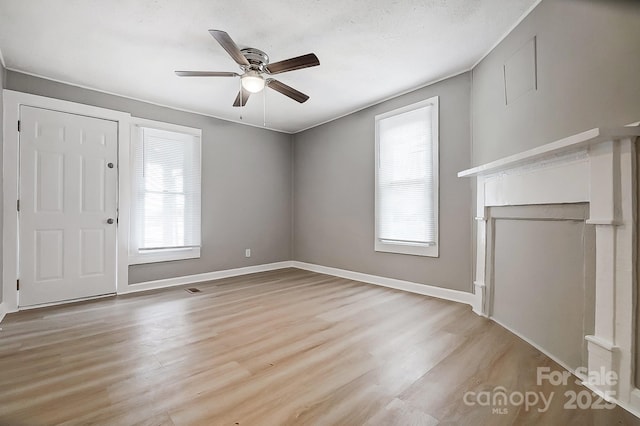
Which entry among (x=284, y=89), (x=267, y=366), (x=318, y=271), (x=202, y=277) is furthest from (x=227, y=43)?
(x=318, y=271)

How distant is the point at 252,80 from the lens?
2668mm

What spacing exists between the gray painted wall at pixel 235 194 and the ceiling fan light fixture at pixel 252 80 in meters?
2.16

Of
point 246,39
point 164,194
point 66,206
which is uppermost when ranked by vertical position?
point 246,39

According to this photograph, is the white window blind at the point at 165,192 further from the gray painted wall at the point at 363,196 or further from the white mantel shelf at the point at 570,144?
the white mantel shelf at the point at 570,144

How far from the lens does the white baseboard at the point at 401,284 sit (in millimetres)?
3289

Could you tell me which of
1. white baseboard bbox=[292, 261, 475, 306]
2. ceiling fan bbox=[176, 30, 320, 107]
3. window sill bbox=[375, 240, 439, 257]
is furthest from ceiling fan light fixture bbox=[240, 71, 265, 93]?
white baseboard bbox=[292, 261, 475, 306]

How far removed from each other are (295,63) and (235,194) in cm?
303

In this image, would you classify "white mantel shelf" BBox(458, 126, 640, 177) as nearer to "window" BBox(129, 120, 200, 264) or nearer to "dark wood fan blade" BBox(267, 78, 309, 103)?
"dark wood fan blade" BBox(267, 78, 309, 103)

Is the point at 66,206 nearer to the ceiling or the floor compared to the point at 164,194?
nearer to the floor

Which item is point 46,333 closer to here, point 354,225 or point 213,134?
point 213,134

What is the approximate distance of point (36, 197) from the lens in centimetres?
322

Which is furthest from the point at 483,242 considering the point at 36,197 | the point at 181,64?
the point at 36,197

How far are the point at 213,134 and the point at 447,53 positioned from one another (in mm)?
3587

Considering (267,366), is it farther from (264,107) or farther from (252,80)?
(264,107)
